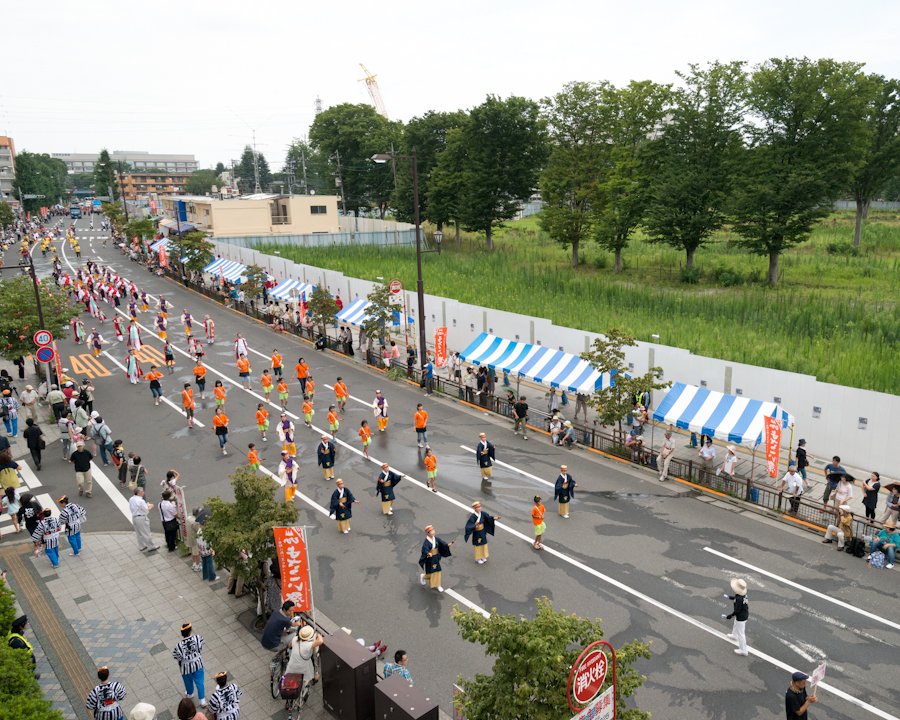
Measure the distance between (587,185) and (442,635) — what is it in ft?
129

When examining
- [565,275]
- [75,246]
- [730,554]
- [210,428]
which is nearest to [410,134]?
[565,275]

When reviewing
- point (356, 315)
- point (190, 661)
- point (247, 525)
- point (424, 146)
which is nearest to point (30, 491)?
point (247, 525)

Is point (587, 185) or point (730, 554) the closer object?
point (730, 554)

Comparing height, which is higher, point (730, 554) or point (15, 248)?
point (15, 248)

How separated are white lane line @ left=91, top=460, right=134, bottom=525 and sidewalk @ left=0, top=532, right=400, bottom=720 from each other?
5.00ft

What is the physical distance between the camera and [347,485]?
16.5 m

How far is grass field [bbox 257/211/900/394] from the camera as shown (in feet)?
66.8

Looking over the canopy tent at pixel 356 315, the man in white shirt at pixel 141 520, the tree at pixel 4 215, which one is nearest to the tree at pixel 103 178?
the tree at pixel 4 215

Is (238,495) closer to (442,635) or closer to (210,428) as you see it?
(442,635)

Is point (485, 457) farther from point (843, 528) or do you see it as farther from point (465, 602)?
point (843, 528)

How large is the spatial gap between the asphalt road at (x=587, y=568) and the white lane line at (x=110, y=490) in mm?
135

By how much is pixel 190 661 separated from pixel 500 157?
47973mm

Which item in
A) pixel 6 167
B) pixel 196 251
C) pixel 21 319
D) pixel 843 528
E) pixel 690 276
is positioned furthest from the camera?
pixel 6 167

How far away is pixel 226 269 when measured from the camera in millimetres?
46625
